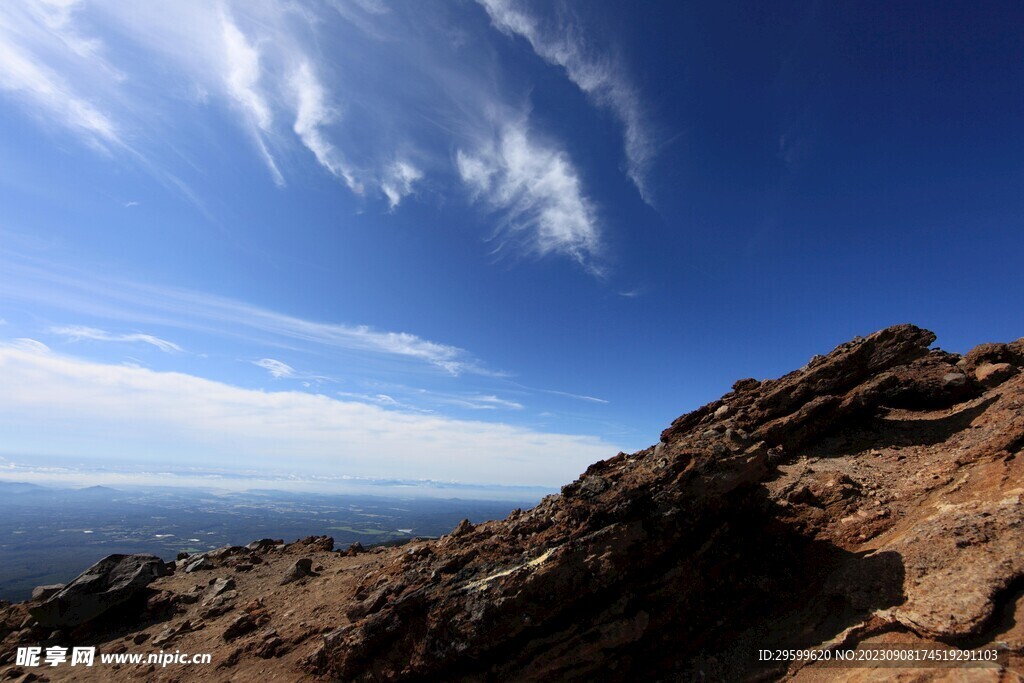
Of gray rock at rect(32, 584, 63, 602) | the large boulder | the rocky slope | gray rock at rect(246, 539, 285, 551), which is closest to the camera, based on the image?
the rocky slope

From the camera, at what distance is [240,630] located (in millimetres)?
25219

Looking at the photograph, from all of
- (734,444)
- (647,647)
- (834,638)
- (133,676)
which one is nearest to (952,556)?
(834,638)

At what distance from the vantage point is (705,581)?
56.4 ft

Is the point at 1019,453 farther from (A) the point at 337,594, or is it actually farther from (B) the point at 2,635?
(B) the point at 2,635

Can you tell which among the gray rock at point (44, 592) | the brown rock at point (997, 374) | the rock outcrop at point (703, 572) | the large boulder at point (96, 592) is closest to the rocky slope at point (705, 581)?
the rock outcrop at point (703, 572)

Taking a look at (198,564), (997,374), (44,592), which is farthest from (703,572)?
(44,592)

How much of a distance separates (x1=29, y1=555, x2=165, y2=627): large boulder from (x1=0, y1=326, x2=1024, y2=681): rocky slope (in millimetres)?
2795

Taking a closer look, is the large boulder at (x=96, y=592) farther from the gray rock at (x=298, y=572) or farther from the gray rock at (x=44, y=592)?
the gray rock at (x=298, y=572)

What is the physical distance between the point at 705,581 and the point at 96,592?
1634 inches

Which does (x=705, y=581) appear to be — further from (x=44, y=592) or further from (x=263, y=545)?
(x=263, y=545)

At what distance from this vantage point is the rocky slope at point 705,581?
13531 mm

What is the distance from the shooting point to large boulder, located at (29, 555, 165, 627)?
94.0 ft

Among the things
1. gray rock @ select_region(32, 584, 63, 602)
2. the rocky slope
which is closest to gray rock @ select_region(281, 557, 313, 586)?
the rocky slope

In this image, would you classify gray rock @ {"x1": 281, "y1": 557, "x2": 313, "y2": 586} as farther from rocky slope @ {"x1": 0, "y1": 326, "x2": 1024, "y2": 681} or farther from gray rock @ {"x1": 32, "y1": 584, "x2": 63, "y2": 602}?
gray rock @ {"x1": 32, "y1": 584, "x2": 63, "y2": 602}
